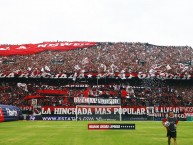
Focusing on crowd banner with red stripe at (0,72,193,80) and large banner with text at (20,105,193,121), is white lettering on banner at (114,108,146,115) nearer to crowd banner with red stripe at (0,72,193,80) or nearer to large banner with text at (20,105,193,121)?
large banner with text at (20,105,193,121)

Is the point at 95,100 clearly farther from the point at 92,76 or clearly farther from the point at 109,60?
the point at 109,60

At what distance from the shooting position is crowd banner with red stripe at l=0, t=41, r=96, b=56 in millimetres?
A: 91438

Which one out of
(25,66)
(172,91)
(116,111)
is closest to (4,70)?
(25,66)

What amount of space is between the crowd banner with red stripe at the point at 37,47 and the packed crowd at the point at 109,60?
1.61 metres

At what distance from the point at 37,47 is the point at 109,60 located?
18.9 meters

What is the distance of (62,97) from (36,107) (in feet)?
23.5

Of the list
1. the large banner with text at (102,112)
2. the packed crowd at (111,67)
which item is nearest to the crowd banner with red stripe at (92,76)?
the packed crowd at (111,67)

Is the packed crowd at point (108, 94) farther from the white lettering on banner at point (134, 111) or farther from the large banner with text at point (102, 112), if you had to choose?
the large banner with text at point (102, 112)

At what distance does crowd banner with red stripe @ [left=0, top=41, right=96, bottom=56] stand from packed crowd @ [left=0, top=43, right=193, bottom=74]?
1.61 m

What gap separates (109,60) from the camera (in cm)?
8625

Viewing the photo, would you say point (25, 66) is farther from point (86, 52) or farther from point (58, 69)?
point (86, 52)

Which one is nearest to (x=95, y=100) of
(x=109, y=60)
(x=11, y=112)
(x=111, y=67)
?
(x=111, y=67)

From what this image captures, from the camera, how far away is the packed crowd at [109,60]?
274 feet

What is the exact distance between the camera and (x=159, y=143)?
77.7 feet
